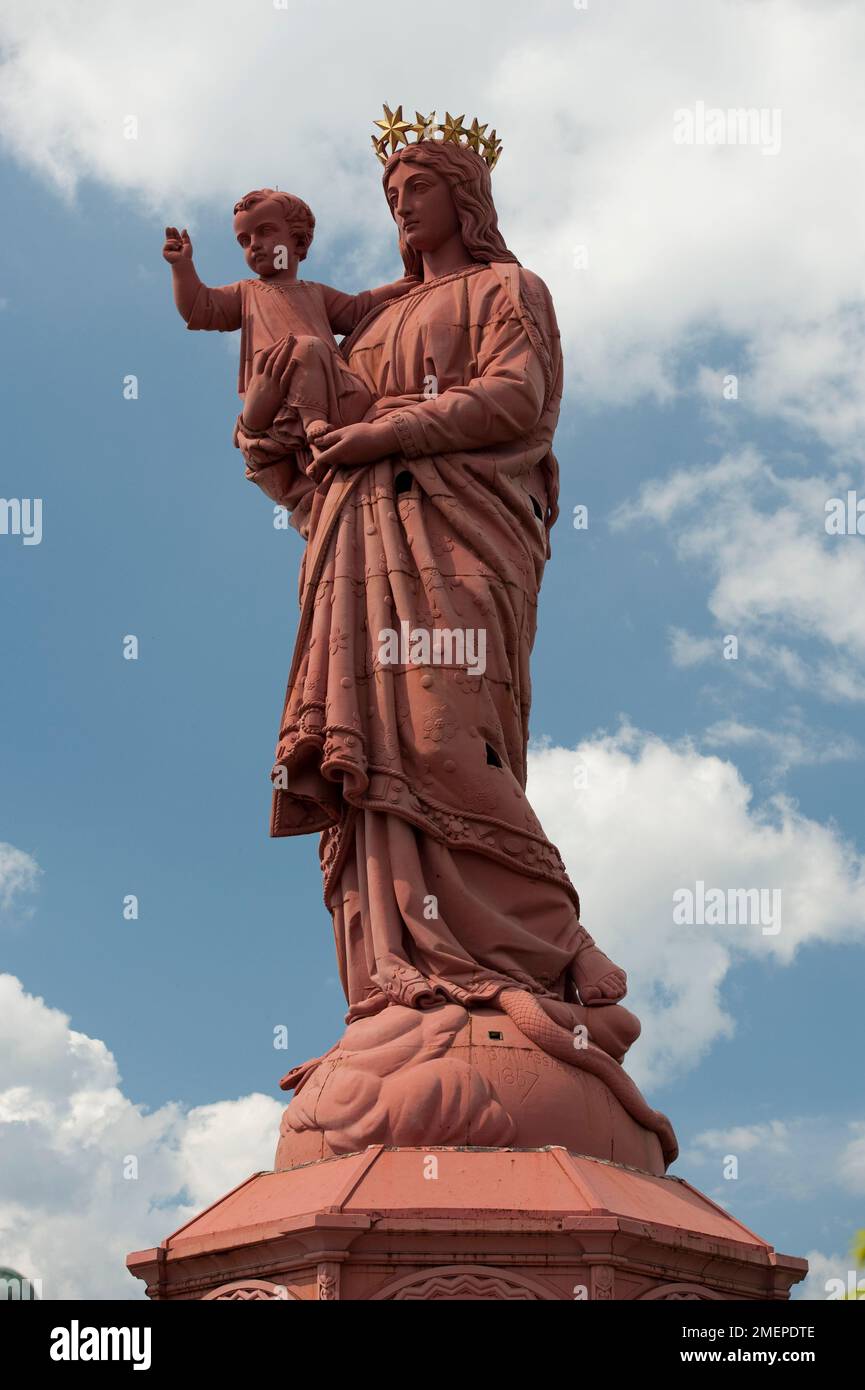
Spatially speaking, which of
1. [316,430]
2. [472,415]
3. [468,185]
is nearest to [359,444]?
[316,430]

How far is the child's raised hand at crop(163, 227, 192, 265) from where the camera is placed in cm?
1750

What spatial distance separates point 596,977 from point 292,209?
286 inches

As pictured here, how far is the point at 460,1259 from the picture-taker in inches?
518

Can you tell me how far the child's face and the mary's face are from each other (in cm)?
99

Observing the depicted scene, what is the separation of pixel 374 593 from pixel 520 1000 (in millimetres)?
3533

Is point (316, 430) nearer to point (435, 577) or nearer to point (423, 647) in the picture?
point (435, 577)

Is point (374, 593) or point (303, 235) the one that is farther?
point (303, 235)

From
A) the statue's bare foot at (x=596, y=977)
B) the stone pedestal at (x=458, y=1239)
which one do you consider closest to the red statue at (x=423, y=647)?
the statue's bare foot at (x=596, y=977)

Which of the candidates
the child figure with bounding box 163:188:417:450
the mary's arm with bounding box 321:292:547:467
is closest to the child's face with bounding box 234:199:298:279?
the child figure with bounding box 163:188:417:450

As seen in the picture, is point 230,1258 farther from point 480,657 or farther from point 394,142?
point 394,142

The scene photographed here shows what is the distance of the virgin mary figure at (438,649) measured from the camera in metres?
15.4

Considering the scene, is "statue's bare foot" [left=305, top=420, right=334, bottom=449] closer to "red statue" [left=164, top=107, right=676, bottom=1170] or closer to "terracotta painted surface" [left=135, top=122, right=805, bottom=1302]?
"red statue" [left=164, top=107, right=676, bottom=1170]

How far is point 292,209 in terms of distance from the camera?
1755 cm
